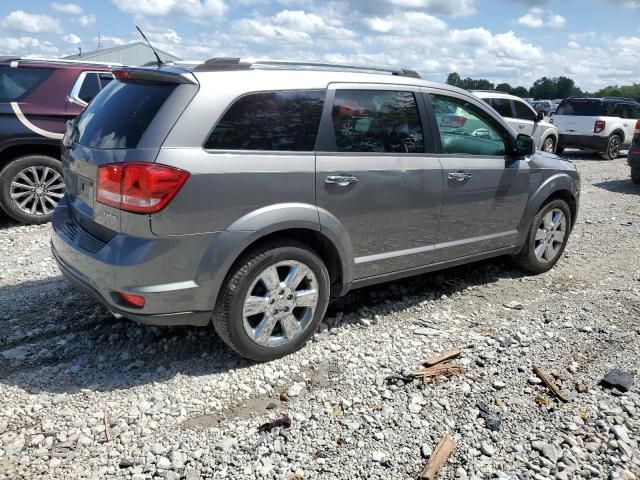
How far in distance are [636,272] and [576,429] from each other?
3252 millimetres

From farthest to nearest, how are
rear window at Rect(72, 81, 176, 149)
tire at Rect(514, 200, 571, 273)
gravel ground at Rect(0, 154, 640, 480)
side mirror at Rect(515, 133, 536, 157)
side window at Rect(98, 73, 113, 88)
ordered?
1. side window at Rect(98, 73, 113, 88)
2. tire at Rect(514, 200, 571, 273)
3. side mirror at Rect(515, 133, 536, 157)
4. rear window at Rect(72, 81, 176, 149)
5. gravel ground at Rect(0, 154, 640, 480)

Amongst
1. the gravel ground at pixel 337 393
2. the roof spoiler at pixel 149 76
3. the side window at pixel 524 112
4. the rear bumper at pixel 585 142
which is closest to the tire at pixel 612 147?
the rear bumper at pixel 585 142

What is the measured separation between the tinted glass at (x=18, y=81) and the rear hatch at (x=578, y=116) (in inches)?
526

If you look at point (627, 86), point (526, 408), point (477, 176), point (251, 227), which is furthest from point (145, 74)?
point (627, 86)

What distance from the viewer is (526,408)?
124 inches

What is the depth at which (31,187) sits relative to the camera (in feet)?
21.6

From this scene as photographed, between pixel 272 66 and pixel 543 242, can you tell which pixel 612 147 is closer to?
pixel 543 242

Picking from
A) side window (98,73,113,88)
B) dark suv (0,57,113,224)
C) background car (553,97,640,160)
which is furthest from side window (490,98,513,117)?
dark suv (0,57,113,224)

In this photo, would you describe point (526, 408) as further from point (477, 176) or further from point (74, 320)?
point (74, 320)

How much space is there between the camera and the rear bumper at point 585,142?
48.5 ft

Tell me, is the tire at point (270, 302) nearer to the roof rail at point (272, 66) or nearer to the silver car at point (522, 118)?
the roof rail at point (272, 66)

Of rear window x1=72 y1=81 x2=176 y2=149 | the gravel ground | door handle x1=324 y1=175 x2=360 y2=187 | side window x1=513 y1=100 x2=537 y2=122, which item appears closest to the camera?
the gravel ground

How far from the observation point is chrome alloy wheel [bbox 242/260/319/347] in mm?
3340

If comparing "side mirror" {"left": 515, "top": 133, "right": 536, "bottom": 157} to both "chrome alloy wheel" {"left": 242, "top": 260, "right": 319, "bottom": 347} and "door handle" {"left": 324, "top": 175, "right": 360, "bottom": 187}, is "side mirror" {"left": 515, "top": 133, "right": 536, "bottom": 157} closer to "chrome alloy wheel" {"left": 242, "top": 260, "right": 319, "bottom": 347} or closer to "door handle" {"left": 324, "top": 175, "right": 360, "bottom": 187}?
"door handle" {"left": 324, "top": 175, "right": 360, "bottom": 187}
